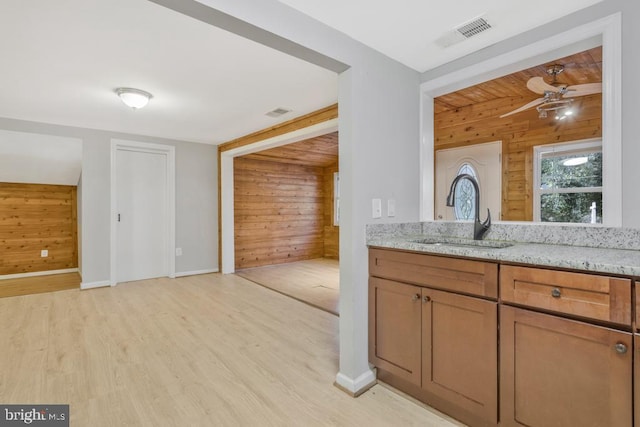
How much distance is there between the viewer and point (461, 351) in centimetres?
158

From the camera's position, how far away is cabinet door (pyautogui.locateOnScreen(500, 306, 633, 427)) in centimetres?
116

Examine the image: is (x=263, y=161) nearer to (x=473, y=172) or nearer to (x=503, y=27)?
(x=473, y=172)

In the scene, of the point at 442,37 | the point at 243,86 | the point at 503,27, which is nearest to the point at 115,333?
the point at 243,86

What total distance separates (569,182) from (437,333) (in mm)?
3459

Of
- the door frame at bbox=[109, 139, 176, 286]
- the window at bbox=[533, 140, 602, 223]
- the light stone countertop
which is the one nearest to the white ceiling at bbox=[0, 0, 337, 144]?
the door frame at bbox=[109, 139, 176, 286]

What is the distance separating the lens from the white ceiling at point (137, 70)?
1.85 meters

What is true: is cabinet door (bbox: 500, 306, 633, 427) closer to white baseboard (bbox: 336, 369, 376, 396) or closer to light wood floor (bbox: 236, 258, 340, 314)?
white baseboard (bbox: 336, 369, 376, 396)

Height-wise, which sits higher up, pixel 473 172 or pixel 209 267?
pixel 473 172

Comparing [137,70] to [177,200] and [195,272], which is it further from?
[195,272]

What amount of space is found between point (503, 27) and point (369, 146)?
38.9 inches

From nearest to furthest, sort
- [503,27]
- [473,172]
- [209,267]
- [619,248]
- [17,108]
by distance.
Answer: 1. [619,248]
2. [503,27]
3. [17,108]
4. [473,172]
5. [209,267]

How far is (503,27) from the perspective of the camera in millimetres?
1824

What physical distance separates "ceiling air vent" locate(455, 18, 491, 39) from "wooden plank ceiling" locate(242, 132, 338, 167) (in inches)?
123

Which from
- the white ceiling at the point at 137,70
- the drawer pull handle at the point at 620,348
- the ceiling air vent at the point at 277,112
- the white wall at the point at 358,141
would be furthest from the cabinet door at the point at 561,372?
the ceiling air vent at the point at 277,112
